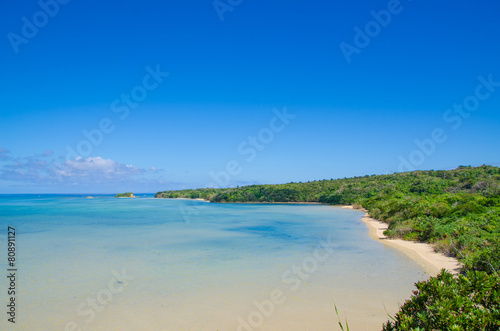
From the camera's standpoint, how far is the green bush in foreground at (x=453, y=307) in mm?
4062

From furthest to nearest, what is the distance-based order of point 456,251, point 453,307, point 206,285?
point 456,251, point 206,285, point 453,307

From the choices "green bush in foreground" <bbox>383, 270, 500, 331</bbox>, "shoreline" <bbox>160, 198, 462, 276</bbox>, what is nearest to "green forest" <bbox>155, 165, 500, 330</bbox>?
"green bush in foreground" <bbox>383, 270, 500, 331</bbox>

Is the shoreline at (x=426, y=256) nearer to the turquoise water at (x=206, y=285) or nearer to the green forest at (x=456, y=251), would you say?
the green forest at (x=456, y=251)

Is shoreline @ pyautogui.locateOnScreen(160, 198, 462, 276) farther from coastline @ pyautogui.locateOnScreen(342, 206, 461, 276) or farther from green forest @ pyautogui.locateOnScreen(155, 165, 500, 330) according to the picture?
green forest @ pyautogui.locateOnScreen(155, 165, 500, 330)

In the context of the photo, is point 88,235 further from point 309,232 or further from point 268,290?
point 268,290

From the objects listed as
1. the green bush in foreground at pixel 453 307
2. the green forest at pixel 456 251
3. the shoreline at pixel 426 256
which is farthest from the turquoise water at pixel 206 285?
the green bush in foreground at pixel 453 307

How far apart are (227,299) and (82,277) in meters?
5.06

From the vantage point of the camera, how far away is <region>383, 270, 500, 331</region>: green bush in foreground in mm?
4062

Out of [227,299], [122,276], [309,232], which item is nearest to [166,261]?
[122,276]

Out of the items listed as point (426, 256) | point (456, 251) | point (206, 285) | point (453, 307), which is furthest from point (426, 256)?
point (453, 307)

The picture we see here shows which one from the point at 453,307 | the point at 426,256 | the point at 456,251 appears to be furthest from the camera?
the point at 426,256

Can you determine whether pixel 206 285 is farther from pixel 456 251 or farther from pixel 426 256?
pixel 456 251

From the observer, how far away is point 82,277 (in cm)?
1003

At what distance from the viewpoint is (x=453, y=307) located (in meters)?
4.22
